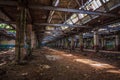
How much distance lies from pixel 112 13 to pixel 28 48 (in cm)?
899

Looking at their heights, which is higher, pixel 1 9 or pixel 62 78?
pixel 1 9

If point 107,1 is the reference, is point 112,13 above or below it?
below

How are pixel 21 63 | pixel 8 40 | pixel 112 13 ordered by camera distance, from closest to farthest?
pixel 21 63
pixel 112 13
pixel 8 40

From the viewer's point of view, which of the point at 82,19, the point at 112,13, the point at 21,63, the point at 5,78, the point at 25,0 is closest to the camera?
the point at 5,78

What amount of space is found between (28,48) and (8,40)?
29275 millimetres

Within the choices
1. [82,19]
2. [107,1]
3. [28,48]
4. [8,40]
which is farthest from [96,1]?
[8,40]

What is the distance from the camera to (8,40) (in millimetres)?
39344

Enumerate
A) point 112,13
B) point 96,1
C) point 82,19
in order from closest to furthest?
point 112,13
point 96,1
point 82,19

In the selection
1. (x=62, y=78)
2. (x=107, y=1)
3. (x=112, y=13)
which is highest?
(x=107, y=1)

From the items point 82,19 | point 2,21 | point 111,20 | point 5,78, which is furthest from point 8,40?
point 5,78

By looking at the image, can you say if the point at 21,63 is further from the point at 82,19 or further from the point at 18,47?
the point at 82,19

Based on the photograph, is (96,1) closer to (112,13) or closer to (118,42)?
(112,13)

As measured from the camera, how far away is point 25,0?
26.5ft

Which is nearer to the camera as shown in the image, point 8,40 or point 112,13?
point 112,13
